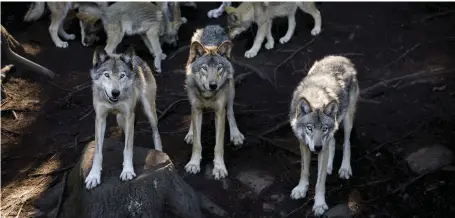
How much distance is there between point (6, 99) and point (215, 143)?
3.77 metres

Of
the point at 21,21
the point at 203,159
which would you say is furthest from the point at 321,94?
the point at 21,21

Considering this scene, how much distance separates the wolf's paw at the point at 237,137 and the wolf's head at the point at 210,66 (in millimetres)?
1105

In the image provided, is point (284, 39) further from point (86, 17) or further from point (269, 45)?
point (86, 17)

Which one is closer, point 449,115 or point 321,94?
point 321,94

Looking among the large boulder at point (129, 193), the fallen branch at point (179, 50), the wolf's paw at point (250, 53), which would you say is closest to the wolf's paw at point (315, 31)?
the wolf's paw at point (250, 53)

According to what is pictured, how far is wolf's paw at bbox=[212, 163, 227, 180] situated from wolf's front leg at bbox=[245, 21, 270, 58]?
3677mm

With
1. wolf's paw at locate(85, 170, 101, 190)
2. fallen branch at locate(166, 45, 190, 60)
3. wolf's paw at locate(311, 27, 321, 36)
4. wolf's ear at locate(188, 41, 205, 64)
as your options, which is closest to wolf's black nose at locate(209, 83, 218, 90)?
wolf's ear at locate(188, 41, 205, 64)

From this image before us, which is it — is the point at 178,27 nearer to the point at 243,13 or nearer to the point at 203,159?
the point at 243,13

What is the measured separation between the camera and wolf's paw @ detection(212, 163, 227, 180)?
27.2ft

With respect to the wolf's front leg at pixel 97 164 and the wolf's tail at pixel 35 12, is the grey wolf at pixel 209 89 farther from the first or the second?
the wolf's tail at pixel 35 12

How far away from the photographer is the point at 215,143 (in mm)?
9000

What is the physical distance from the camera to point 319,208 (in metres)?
7.57

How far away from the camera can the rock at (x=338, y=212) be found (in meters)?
7.56

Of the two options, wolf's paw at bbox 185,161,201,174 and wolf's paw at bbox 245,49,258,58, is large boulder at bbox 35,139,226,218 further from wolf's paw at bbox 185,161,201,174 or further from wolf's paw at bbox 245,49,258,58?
wolf's paw at bbox 245,49,258,58
